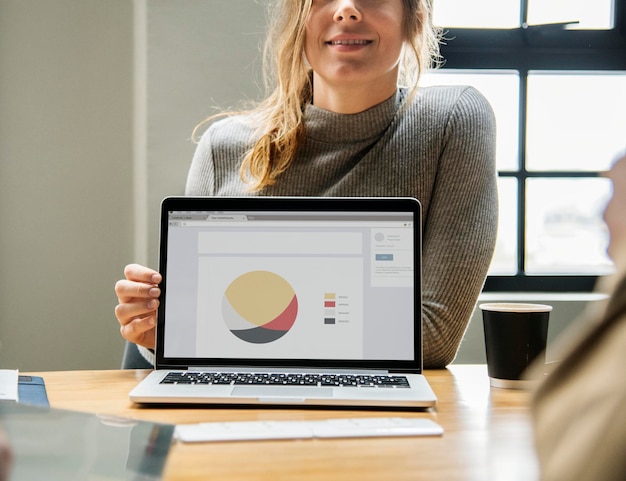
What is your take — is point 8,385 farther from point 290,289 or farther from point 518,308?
point 518,308

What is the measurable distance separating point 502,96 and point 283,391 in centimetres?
162

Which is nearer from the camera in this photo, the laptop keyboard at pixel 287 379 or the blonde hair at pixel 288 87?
the laptop keyboard at pixel 287 379

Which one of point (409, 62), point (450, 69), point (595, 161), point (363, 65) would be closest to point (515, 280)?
point (595, 161)

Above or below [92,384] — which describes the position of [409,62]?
above

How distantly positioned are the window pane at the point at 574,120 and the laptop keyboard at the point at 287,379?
1513mm

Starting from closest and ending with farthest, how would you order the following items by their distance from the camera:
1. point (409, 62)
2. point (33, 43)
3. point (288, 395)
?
point (288, 395)
point (409, 62)
point (33, 43)

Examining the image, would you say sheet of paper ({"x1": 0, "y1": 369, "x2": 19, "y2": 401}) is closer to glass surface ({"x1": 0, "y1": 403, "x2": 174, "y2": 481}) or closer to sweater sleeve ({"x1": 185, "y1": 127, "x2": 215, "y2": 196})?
glass surface ({"x1": 0, "y1": 403, "x2": 174, "y2": 481})

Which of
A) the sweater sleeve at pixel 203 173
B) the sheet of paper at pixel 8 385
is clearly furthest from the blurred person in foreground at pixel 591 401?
the sweater sleeve at pixel 203 173

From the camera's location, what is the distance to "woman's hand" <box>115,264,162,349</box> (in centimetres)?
98

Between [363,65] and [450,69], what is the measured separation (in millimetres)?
915

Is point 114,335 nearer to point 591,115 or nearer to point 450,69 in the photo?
point 450,69

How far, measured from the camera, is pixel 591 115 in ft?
7.41

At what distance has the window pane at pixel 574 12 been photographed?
2.17 metres

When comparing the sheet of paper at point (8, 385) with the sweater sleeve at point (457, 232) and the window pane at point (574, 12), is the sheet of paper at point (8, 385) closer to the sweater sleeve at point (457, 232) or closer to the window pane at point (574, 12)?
the sweater sleeve at point (457, 232)
